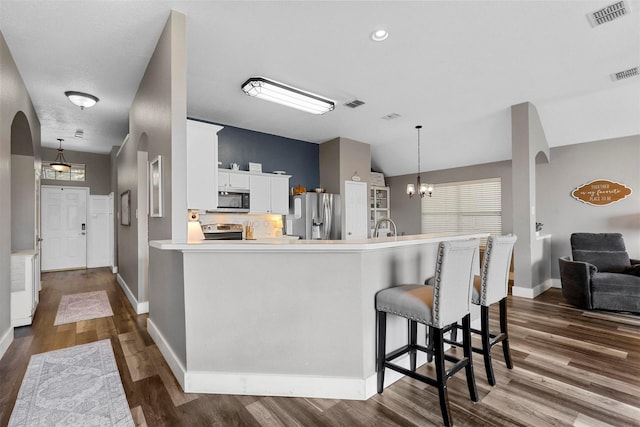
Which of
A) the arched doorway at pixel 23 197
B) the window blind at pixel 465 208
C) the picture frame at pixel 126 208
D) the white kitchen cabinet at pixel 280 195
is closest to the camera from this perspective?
the arched doorway at pixel 23 197

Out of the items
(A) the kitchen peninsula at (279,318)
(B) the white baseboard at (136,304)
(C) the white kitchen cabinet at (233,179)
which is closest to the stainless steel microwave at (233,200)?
(C) the white kitchen cabinet at (233,179)

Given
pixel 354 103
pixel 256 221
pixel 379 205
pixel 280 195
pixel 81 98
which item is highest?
pixel 354 103

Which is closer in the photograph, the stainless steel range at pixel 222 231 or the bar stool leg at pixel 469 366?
the bar stool leg at pixel 469 366

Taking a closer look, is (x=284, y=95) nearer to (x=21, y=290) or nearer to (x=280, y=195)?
(x=280, y=195)

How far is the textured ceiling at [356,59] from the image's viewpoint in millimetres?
2588

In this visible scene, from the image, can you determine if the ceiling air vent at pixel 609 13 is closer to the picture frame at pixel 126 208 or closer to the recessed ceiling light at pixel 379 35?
the recessed ceiling light at pixel 379 35

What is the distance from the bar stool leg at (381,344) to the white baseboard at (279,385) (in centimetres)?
4

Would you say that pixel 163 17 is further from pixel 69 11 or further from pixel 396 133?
pixel 396 133

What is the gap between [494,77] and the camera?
3.81 m

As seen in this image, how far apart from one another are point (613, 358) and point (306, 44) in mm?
3859

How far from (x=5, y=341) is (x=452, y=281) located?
387 cm

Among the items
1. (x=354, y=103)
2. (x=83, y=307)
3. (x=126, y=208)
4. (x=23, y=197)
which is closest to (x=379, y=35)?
(x=354, y=103)

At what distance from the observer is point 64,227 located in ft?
24.2

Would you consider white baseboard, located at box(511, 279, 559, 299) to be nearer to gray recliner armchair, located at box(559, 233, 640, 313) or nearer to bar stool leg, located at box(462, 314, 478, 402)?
gray recliner armchair, located at box(559, 233, 640, 313)
